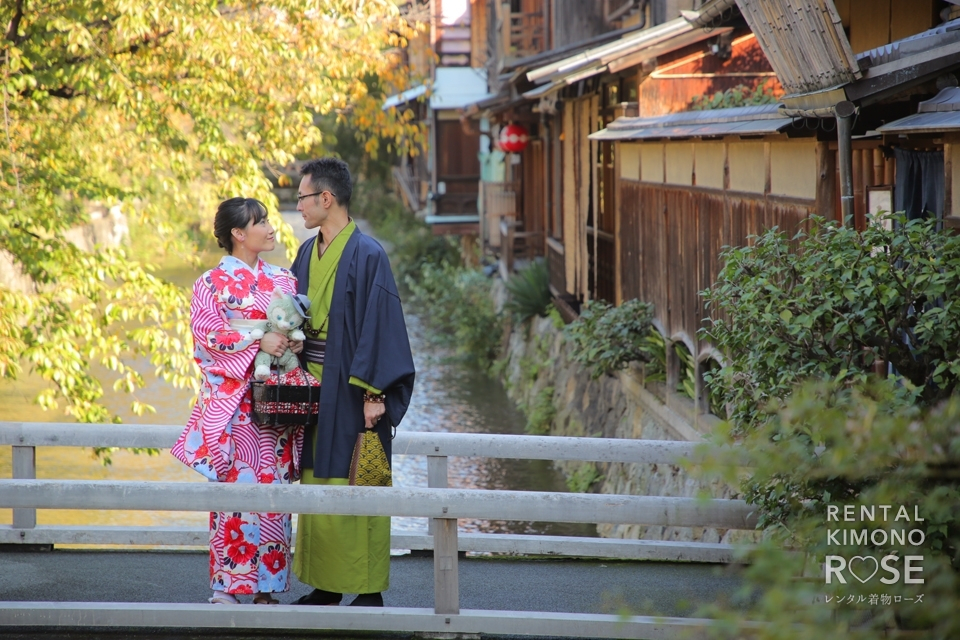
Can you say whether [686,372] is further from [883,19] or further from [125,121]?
[125,121]

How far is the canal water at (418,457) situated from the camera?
10.8m

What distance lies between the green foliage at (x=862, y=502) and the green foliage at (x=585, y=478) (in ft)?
25.4

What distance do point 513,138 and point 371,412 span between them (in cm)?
1431

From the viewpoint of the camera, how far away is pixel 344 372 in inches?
168

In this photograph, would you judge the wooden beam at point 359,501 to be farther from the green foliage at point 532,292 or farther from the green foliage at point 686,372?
the green foliage at point 532,292

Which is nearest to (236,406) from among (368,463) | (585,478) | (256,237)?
(368,463)

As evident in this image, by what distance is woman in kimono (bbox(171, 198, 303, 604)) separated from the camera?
4199 mm

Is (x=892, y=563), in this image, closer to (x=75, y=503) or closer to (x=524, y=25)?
(x=75, y=503)

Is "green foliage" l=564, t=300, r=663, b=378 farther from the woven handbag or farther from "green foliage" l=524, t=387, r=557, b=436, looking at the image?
the woven handbag

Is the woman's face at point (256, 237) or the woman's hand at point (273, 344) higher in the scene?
the woman's face at point (256, 237)

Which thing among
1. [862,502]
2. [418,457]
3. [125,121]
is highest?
[125,121]

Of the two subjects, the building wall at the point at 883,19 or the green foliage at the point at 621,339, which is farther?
the green foliage at the point at 621,339

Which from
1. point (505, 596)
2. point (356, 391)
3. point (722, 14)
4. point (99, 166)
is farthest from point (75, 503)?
point (99, 166)

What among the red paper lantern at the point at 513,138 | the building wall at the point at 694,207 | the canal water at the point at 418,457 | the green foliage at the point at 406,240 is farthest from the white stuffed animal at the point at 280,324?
the green foliage at the point at 406,240
